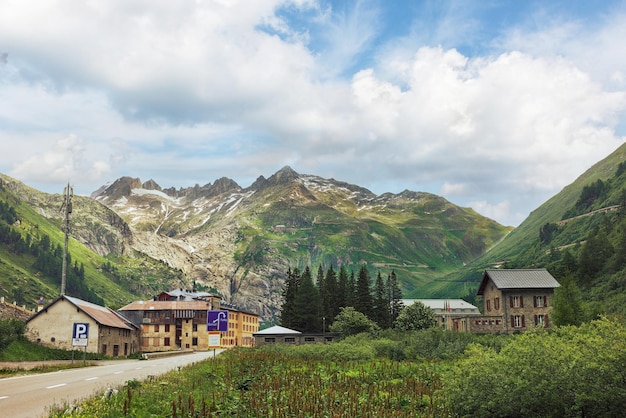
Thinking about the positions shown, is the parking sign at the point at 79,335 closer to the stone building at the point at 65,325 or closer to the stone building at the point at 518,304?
the stone building at the point at 65,325

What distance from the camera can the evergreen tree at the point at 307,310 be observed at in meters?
107

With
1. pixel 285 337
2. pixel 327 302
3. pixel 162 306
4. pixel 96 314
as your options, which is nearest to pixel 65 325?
pixel 96 314

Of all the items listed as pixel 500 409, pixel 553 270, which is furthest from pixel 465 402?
pixel 553 270

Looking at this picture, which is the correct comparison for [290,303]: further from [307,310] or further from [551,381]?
[551,381]

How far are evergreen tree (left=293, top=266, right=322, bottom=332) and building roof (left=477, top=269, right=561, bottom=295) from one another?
37058 mm

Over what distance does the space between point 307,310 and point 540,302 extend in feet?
148

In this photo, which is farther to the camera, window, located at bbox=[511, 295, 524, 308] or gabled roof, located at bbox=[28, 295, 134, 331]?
window, located at bbox=[511, 295, 524, 308]

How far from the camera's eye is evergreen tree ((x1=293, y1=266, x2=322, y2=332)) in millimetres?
107125

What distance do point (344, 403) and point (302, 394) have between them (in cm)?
170

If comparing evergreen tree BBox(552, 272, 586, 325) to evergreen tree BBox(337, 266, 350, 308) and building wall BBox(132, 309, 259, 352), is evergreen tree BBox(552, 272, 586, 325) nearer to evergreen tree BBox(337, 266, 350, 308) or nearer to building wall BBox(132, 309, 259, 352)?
evergreen tree BBox(337, 266, 350, 308)

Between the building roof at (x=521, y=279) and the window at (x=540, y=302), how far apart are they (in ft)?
5.84

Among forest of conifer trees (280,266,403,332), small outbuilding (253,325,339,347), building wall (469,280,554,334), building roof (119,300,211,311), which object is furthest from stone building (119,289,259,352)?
building wall (469,280,554,334)

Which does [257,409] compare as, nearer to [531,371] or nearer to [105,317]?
[531,371]

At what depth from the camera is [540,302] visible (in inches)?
3169
